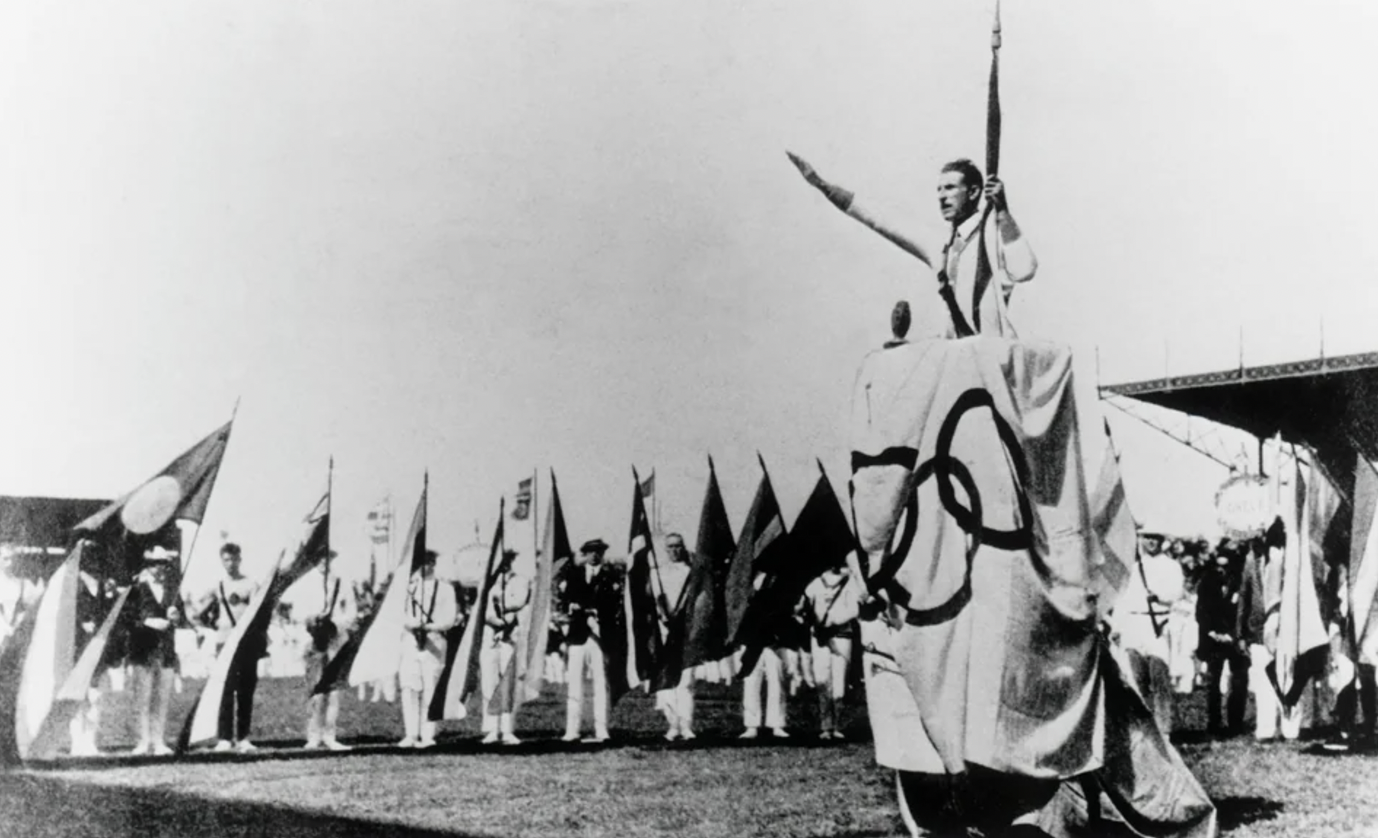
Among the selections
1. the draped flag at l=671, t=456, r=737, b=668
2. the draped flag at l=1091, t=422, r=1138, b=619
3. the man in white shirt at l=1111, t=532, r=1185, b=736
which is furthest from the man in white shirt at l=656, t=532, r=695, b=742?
the draped flag at l=1091, t=422, r=1138, b=619

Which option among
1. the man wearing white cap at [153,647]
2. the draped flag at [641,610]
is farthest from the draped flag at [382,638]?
the draped flag at [641,610]

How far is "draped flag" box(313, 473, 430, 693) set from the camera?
12.2 metres

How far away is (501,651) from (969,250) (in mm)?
9517

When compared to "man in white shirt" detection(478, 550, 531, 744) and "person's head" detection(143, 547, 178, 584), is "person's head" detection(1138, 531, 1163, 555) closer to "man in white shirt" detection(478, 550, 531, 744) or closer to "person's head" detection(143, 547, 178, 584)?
"man in white shirt" detection(478, 550, 531, 744)

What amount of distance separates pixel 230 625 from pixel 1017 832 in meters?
9.04

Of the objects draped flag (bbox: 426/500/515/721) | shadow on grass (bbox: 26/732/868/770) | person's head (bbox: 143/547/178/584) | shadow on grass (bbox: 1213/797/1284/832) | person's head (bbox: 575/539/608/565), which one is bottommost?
shadow on grass (bbox: 26/732/868/770)

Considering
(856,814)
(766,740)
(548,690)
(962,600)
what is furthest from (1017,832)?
(548,690)

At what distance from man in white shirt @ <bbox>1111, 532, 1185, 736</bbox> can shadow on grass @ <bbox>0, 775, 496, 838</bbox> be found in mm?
6448

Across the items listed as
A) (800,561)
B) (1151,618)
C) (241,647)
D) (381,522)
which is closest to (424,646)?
(381,522)

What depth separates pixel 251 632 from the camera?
11.3m

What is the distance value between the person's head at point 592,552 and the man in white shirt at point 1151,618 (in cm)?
464

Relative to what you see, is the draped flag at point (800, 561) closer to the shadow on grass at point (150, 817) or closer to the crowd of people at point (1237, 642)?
the crowd of people at point (1237, 642)

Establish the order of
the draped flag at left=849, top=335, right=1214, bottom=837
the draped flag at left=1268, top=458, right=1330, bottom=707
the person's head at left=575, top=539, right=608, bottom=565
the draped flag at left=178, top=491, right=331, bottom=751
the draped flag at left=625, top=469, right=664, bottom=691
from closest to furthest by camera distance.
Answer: the draped flag at left=849, top=335, right=1214, bottom=837
the draped flag at left=178, top=491, right=331, bottom=751
the draped flag at left=1268, top=458, right=1330, bottom=707
the draped flag at left=625, top=469, right=664, bottom=691
the person's head at left=575, top=539, right=608, bottom=565

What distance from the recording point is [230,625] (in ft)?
43.1
